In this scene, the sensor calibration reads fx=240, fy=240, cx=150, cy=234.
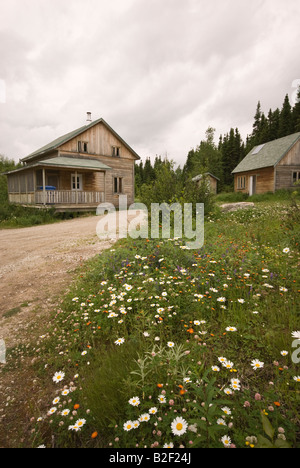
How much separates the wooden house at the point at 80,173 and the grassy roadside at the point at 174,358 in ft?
44.4

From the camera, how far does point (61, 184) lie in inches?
762

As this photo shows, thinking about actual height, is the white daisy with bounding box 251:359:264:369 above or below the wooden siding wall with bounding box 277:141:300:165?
below

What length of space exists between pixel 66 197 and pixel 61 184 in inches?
152

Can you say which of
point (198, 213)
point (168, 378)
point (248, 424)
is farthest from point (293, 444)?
point (198, 213)

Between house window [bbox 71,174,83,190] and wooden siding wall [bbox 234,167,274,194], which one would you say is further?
wooden siding wall [bbox 234,167,274,194]

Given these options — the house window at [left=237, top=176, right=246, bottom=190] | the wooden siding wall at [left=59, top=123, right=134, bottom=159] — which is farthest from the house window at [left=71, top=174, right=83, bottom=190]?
the house window at [left=237, top=176, right=246, bottom=190]

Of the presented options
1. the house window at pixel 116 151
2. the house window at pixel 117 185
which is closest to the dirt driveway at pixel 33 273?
the house window at pixel 117 185

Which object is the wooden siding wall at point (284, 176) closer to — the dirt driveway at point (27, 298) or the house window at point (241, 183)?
the house window at point (241, 183)

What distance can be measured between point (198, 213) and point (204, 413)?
301 inches

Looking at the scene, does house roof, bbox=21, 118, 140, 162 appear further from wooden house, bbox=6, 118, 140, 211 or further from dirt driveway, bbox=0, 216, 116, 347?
dirt driveway, bbox=0, 216, 116, 347

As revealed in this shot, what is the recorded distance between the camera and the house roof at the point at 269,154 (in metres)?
23.1

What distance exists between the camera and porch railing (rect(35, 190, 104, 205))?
1551 centimetres

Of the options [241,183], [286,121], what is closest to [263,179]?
[241,183]

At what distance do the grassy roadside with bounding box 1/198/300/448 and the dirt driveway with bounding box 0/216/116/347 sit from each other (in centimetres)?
42
